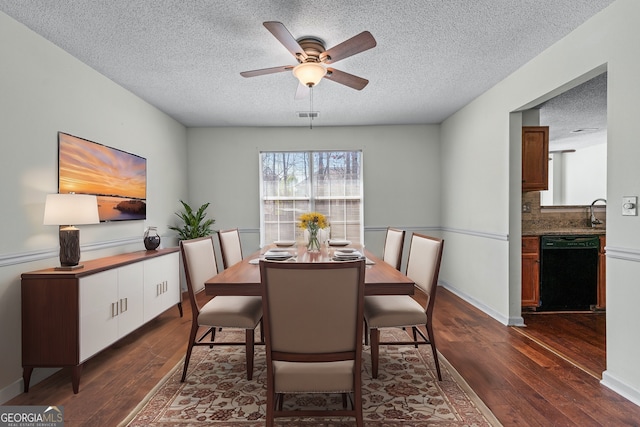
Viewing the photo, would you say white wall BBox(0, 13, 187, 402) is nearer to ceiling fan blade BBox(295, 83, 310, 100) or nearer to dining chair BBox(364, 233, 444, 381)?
ceiling fan blade BBox(295, 83, 310, 100)

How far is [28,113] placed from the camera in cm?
Result: 242

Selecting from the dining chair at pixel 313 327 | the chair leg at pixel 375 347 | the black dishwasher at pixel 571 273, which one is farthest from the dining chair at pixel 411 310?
the black dishwasher at pixel 571 273

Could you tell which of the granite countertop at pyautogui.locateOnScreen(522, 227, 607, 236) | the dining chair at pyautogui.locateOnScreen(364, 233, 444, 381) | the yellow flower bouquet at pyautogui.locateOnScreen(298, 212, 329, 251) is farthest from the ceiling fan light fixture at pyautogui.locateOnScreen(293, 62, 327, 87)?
the granite countertop at pyautogui.locateOnScreen(522, 227, 607, 236)

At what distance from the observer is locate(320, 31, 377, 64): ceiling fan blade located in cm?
212

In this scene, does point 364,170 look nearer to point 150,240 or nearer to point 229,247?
point 229,247

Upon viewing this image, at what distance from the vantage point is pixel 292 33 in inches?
102

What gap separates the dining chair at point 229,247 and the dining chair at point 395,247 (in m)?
1.51

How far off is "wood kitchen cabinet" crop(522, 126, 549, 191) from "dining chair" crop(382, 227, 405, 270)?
1.59 meters

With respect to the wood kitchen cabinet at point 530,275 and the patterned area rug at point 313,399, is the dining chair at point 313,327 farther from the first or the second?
the wood kitchen cabinet at point 530,275

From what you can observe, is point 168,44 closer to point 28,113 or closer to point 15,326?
point 28,113

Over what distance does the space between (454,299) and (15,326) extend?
439cm

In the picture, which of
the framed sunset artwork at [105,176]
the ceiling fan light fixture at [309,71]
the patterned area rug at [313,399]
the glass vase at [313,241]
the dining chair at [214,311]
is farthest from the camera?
the glass vase at [313,241]

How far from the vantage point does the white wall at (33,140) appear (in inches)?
88.3

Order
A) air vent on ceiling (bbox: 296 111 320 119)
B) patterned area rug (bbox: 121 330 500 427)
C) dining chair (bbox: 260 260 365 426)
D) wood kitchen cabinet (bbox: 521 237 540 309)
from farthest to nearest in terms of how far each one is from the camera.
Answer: air vent on ceiling (bbox: 296 111 320 119) < wood kitchen cabinet (bbox: 521 237 540 309) < patterned area rug (bbox: 121 330 500 427) < dining chair (bbox: 260 260 365 426)
